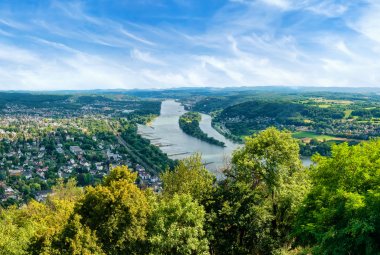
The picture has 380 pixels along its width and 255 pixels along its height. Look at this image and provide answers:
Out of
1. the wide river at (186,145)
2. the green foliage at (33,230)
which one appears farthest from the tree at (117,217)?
the wide river at (186,145)

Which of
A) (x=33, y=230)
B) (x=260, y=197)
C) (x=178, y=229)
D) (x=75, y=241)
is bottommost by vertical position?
(x=33, y=230)

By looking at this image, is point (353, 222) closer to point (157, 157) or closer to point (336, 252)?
point (336, 252)

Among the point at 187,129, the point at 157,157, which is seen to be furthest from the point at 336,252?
the point at 187,129

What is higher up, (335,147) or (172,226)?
(335,147)

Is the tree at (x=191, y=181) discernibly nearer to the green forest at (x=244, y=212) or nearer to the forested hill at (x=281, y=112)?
the green forest at (x=244, y=212)

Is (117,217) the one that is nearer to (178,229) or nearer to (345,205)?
(178,229)

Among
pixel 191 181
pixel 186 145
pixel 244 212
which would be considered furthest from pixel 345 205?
pixel 186 145
